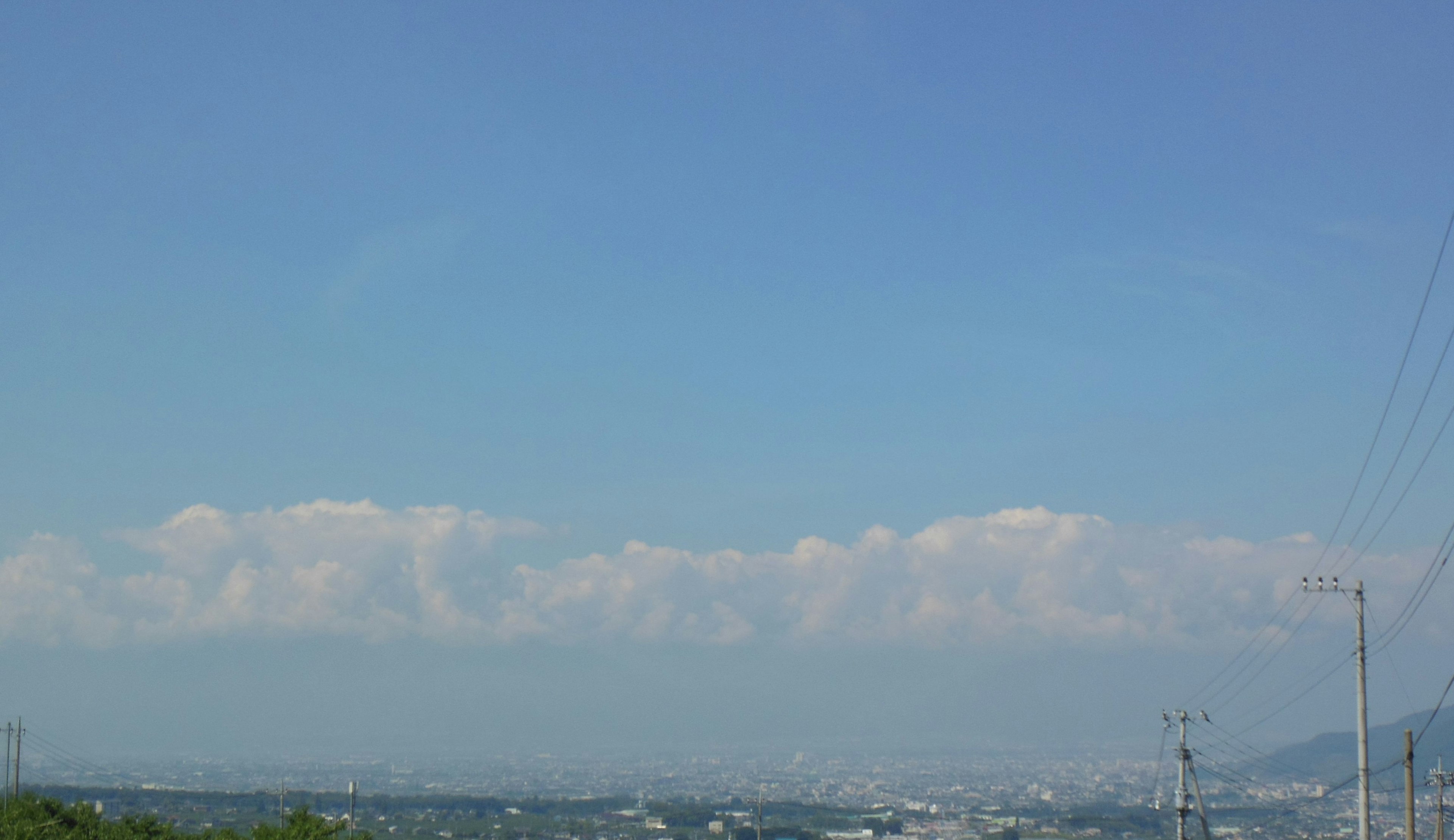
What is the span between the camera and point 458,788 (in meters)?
154

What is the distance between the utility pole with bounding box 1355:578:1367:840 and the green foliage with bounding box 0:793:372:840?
74.8 ft

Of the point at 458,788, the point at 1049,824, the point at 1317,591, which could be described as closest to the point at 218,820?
the point at 1049,824

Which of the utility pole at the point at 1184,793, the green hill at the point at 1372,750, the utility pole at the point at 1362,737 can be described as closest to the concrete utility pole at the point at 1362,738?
the utility pole at the point at 1362,737

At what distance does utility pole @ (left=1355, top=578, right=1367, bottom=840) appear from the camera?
94.0 feet

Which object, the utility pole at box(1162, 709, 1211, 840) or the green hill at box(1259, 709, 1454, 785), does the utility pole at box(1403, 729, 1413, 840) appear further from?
the green hill at box(1259, 709, 1454, 785)

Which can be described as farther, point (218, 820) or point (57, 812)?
point (218, 820)

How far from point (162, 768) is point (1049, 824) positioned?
14772 centimetres

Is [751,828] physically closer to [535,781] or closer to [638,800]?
[638,800]

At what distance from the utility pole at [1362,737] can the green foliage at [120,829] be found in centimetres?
2279

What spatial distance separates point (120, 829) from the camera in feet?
90.8

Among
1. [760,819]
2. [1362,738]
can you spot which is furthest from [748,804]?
[1362,738]

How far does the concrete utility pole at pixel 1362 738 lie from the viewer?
94.0 ft

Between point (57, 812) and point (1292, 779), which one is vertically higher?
point (57, 812)

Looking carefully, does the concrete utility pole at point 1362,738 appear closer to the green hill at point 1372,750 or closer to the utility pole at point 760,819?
the utility pole at point 760,819
